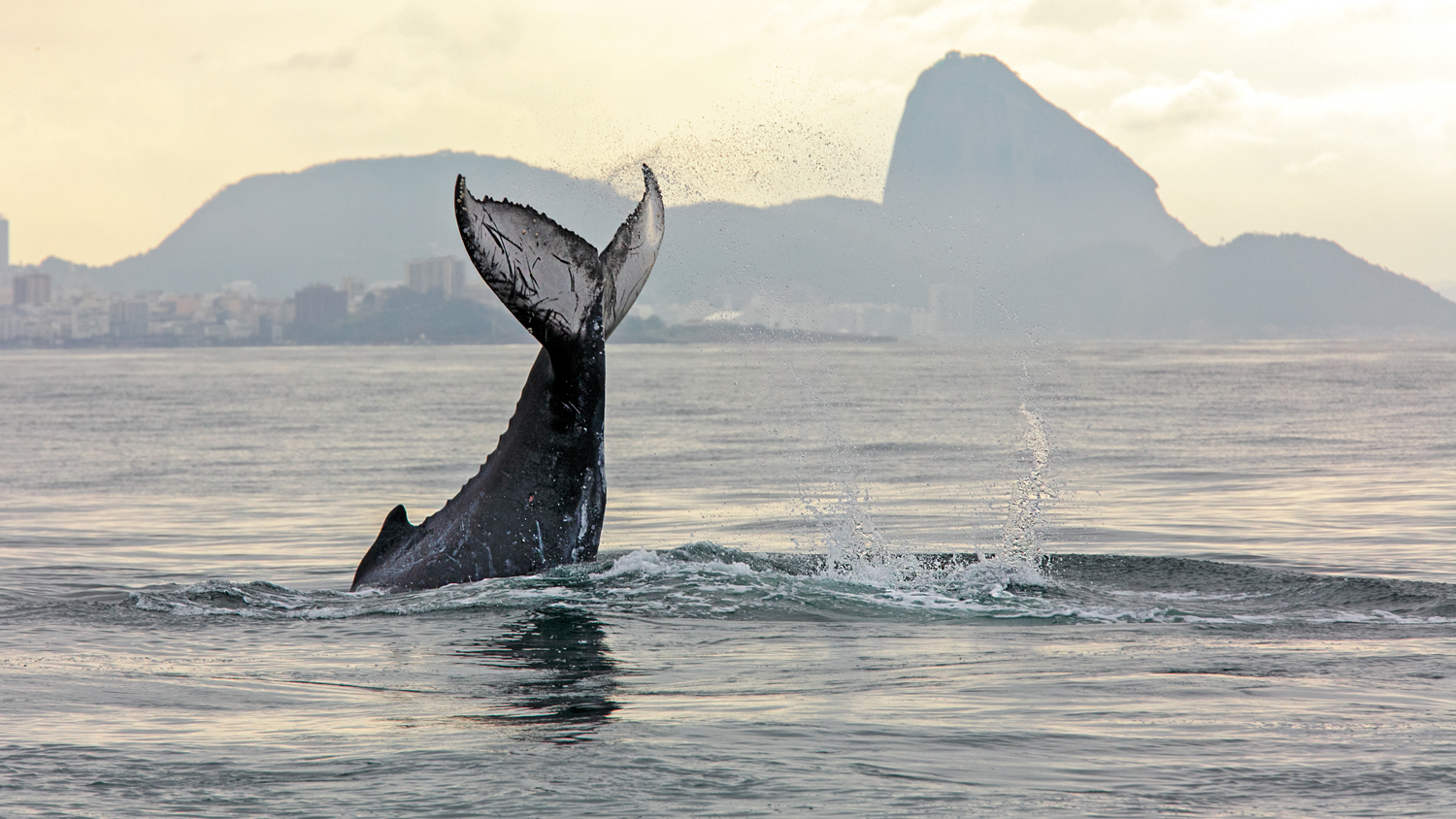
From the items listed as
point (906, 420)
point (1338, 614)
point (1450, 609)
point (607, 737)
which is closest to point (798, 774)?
point (607, 737)

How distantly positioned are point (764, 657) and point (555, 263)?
111 inches

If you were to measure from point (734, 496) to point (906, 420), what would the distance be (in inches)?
713

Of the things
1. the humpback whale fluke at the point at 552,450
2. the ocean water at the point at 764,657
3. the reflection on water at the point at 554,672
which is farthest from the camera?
the humpback whale fluke at the point at 552,450

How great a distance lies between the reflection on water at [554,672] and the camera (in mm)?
6164

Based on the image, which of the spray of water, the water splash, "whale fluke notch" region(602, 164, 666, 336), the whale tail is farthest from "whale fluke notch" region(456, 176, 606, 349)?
the water splash

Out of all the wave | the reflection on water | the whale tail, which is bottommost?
the reflection on water

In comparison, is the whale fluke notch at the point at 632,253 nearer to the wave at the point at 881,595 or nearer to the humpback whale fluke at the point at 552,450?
the humpback whale fluke at the point at 552,450

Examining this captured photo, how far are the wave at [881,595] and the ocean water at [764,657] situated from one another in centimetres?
4

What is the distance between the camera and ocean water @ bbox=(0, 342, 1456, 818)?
512cm

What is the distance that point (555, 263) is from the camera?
345 inches

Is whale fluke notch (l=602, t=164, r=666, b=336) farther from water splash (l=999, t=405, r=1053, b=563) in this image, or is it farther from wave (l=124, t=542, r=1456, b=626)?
water splash (l=999, t=405, r=1053, b=563)

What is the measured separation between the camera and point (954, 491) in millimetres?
19641

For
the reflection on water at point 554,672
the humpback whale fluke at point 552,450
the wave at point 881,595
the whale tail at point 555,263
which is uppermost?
the whale tail at point 555,263

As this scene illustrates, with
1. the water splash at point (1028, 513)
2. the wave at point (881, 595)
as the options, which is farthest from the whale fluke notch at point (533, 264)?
the water splash at point (1028, 513)
